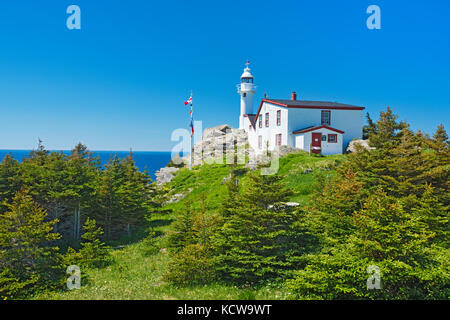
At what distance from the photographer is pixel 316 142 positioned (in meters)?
37.3

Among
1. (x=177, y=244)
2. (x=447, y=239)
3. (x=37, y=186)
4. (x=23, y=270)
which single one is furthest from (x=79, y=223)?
(x=447, y=239)

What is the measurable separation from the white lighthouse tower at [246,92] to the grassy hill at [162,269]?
2176cm

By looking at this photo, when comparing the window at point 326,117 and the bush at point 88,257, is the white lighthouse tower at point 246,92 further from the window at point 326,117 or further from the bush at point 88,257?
the bush at point 88,257

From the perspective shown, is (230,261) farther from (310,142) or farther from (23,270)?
(310,142)

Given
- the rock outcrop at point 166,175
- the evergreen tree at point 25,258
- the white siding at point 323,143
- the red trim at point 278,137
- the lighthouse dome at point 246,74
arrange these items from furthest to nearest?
the lighthouse dome at point 246,74
the rock outcrop at point 166,175
the red trim at point 278,137
the white siding at point 323,143
the evergreen tree at point 25,258

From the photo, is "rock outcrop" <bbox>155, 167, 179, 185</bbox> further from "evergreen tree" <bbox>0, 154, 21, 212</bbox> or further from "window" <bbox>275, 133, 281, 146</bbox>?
"evergreen tree" <bbox>0, 154, 21, 212</bbox>

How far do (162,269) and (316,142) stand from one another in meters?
27.2

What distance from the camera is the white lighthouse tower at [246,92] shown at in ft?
183

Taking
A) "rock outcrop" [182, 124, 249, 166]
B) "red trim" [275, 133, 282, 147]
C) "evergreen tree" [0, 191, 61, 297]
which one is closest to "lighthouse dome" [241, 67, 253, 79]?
"rock outcrop" [182, 124, 249, 166]

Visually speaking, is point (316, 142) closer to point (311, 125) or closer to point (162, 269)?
point (311, 125)

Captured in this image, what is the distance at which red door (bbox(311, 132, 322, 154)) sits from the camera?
37.2 meters

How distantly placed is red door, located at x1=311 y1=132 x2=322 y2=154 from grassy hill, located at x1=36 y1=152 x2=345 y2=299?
230 cm

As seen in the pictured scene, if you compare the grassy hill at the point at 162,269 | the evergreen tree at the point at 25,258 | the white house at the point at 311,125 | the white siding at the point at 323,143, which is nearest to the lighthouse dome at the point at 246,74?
the white house at the point at 311,125

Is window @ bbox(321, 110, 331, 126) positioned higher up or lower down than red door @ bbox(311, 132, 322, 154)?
higher up
